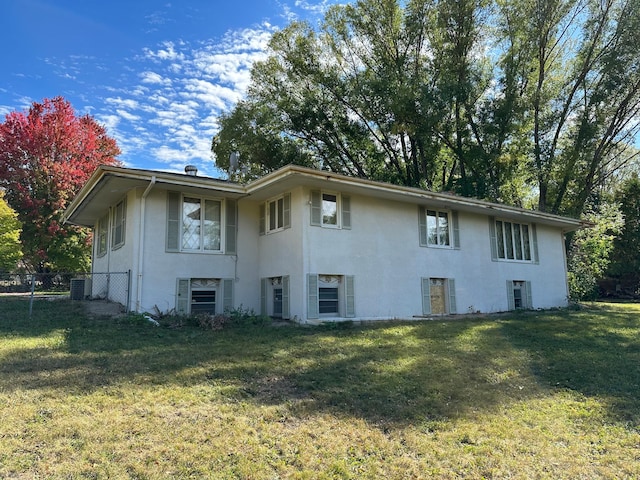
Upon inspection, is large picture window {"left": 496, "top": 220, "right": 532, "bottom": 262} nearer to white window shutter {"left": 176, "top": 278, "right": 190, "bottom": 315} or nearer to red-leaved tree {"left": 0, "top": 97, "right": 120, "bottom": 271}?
white window shutter {"left": 176, "top": 278, "right": 190, "bottom": 315}

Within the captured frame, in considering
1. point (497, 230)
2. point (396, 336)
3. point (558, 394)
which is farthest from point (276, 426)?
point (497, 230)

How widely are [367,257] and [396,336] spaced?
293cm

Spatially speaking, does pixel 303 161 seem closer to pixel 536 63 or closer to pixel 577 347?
pixel 536 63

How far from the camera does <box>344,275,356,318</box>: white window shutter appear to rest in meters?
10.8

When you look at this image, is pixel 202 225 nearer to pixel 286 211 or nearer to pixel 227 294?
pixel 227 294

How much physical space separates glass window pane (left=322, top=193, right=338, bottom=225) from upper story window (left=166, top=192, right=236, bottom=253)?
8.08ft

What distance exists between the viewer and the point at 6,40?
473 inches

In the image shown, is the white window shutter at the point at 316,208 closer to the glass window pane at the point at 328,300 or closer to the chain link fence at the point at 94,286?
the glass window pane at the point at 328,300

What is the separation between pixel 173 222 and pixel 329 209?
3.76 metres

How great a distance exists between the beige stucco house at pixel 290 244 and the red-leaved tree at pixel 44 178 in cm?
1087

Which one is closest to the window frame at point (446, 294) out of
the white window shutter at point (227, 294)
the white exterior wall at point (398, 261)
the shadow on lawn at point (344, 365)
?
the white exterior wall at point (398, 261)

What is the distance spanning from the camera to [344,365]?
21.3 ft

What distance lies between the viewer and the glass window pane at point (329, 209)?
1076 centimetres

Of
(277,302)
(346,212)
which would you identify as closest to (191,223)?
(277,302)
